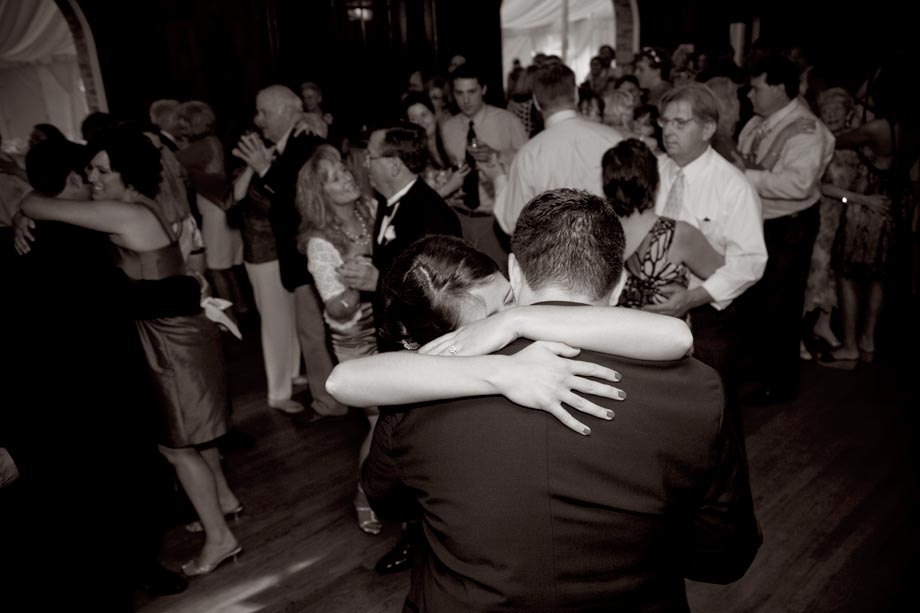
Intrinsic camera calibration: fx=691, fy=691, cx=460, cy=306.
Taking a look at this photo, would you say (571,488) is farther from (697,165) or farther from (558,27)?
(558,27)

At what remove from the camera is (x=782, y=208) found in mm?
3182

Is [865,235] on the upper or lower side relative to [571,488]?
lower

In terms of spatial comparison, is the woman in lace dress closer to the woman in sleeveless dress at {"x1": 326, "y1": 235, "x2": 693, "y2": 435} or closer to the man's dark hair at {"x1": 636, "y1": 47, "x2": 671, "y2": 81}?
the woman in sleeveless dress at {"x1": 326, "y1": 235, "x2": 693, "y2": 435}

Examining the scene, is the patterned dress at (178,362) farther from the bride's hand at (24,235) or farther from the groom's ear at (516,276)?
the groom's ear at (516,276)

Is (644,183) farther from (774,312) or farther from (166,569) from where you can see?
(166,569)

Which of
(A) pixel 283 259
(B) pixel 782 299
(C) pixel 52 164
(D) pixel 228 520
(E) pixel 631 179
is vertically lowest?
(D) pixel 228 520

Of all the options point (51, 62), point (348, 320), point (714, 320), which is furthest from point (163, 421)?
point (51, 62)

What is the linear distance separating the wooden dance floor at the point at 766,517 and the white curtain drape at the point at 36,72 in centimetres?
555

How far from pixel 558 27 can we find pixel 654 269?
442 inches

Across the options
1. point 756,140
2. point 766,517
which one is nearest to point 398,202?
point 766,517

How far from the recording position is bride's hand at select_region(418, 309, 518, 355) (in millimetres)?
983

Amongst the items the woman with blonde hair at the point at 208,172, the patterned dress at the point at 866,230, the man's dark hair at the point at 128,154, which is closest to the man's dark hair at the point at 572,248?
the man's dark hair at the point at 128,154

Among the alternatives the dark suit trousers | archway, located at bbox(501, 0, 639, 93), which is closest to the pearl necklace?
the dark suit trousers

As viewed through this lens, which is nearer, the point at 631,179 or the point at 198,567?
the point at 631,179
